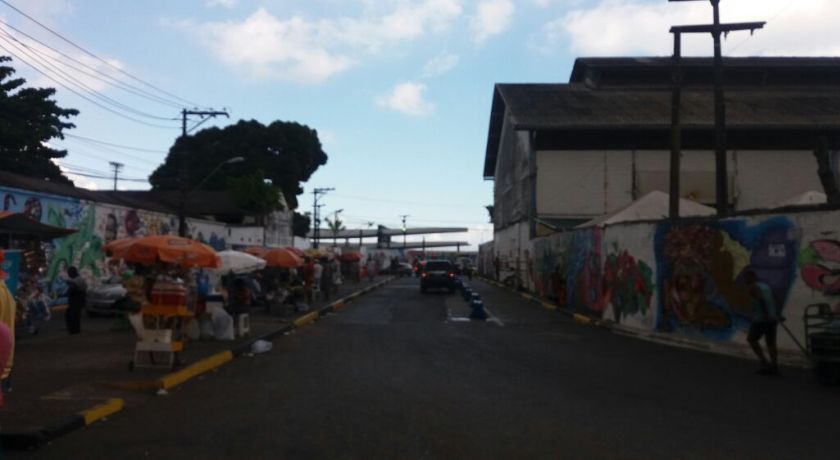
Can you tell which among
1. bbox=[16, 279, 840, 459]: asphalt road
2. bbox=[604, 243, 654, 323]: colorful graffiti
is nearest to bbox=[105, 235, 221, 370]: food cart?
bbox=[16, 279, 840, 459]: asphalt road

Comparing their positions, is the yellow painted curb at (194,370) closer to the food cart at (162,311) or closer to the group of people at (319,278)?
the food cart at (162,311)

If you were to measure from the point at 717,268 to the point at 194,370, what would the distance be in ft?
36.9

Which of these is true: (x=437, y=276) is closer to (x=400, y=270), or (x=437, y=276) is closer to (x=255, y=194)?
(x=255, y=194)

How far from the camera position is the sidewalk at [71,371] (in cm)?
905

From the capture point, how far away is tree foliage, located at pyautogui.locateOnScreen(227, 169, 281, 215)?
61125 millimetres

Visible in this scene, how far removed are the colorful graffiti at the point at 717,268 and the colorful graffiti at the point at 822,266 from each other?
1.10ft

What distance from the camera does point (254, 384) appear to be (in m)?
11.9

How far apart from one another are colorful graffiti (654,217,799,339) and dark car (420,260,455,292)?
22.4 metres

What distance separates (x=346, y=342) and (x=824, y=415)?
10815mm

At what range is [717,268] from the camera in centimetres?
1731

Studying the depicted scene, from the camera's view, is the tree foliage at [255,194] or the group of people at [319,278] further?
the tree foliage at [255,194]

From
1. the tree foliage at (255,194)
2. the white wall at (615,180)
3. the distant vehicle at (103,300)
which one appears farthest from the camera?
the tree foliage at (255,194)

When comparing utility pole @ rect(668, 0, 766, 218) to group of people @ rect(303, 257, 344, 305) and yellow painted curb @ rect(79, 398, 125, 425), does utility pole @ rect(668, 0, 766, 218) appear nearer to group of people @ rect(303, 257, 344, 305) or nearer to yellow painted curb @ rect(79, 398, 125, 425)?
group of people @ rect(303, 257, 344, 305)

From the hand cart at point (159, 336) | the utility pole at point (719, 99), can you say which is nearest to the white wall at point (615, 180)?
the utility pole at point (719, 99)
